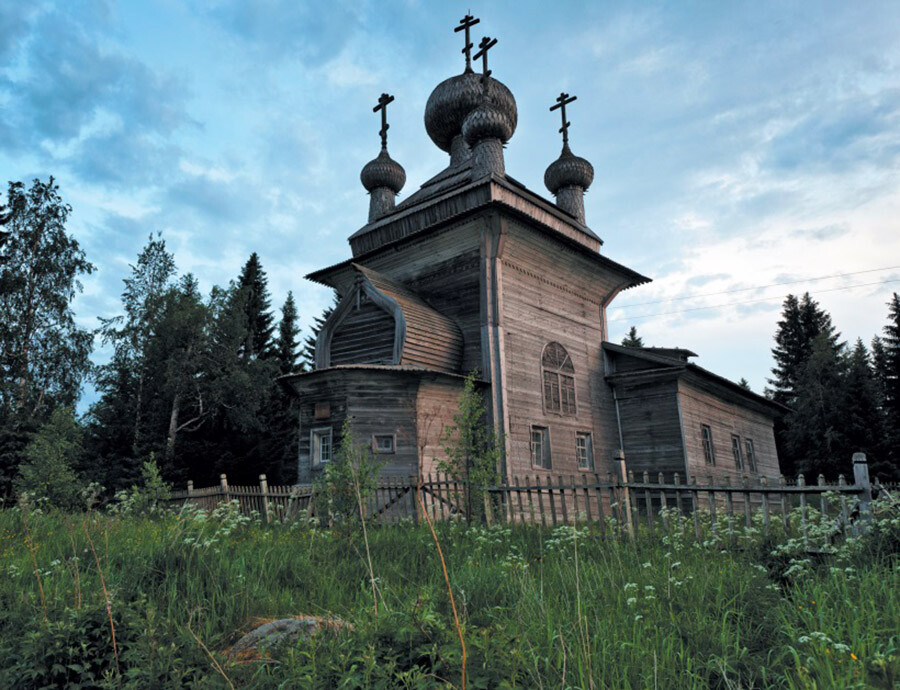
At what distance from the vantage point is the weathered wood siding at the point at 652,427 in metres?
17.6

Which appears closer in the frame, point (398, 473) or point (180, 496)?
point (398, 473)

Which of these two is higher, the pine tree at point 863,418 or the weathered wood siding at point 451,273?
the weathered wood siding at point 451,273

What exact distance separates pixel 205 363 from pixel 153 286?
5.17 m

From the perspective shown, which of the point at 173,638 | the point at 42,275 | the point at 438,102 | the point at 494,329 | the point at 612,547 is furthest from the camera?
the point at 42,275

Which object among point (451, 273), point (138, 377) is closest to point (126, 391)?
point (138, 377)

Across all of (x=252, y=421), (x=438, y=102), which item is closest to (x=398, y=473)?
(x=438, y=102)

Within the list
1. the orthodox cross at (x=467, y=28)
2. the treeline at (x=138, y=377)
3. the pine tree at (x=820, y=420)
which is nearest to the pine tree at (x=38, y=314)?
the treeline at (x=138, y=377)

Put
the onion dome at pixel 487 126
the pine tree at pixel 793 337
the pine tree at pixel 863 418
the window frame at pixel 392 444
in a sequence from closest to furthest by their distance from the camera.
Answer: the window frame at pixel 392 444, the onion dome at pixel 487 126, the pine tree at pixel 863 418, the pine tree at pixel 793 337

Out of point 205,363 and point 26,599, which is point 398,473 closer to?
point 26,599

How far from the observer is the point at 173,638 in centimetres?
367

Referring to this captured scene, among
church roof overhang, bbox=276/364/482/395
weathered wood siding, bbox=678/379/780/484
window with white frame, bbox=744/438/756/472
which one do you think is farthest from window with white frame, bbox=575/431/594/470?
window with white frame, bbox=744/438/756/472

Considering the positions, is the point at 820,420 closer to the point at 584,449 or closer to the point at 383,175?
the point at 584,449

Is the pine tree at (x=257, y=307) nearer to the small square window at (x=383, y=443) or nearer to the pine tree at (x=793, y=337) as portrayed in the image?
the small square window at (x=383, y=443)

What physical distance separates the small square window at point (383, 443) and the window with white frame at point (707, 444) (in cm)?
1047
